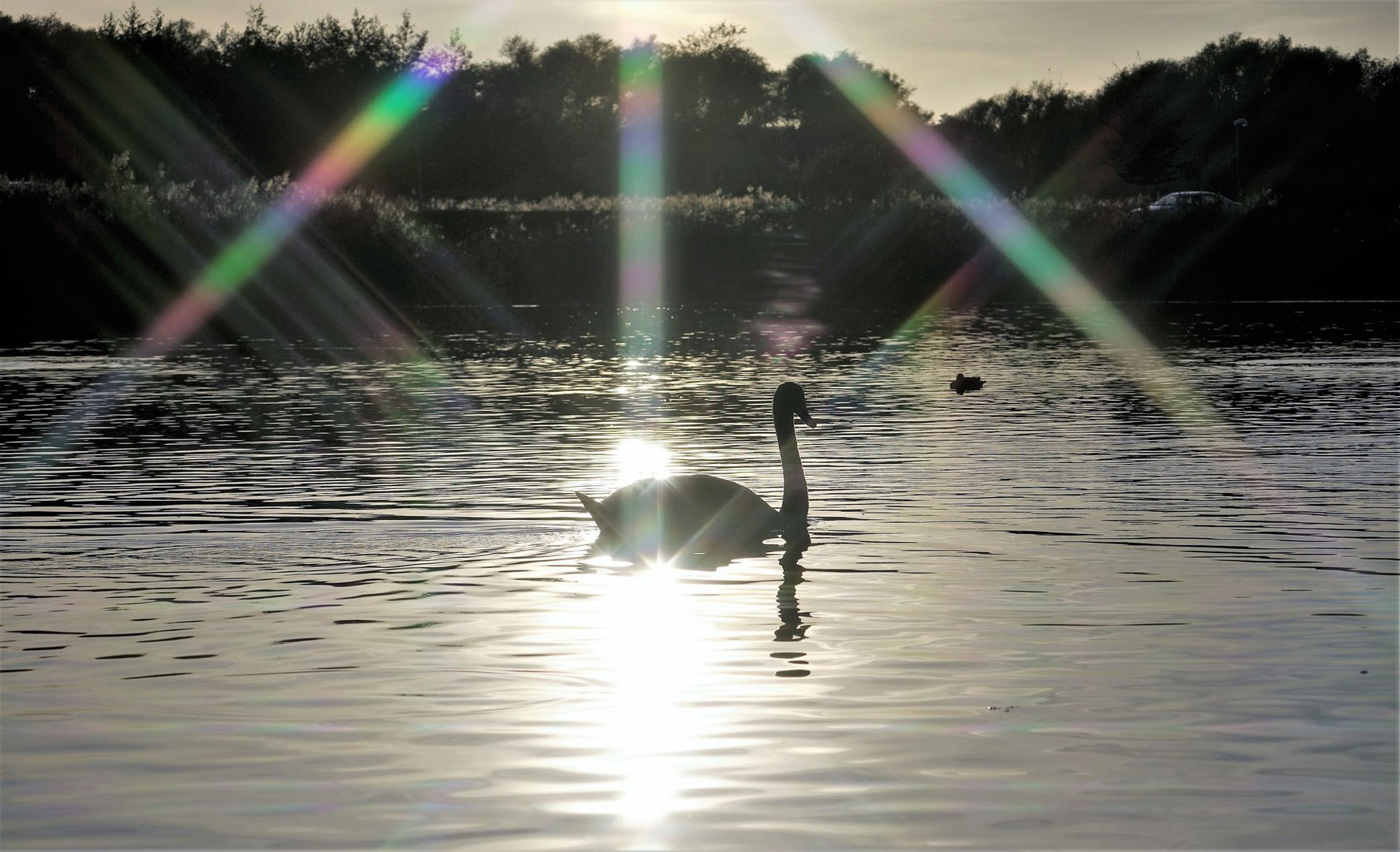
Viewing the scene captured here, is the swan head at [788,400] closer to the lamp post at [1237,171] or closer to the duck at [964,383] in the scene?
the duck at [964,383]

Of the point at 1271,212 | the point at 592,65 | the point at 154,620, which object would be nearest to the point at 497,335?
the point at 1271,212

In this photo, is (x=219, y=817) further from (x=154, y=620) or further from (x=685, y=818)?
(x=154, y=620)

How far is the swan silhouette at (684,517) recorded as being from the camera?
16.3 m

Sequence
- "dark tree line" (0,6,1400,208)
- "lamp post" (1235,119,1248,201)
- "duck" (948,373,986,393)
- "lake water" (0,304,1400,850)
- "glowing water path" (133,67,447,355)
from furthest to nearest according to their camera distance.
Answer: "lamp post" (1235,119,1248,201), "dark tree line" (0,6,1400,208), "glowing water path" (133,67,447,355), "duck" (948,373,986,393), "lake water" (0,304,1400,850)

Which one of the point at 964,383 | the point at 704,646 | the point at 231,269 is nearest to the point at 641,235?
the point at 231,269

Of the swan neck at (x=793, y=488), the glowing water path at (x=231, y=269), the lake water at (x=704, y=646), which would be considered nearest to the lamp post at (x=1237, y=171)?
the glowing water path at (x=231, y=269)

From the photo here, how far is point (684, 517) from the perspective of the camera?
1647cm

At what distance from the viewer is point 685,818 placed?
8.64 m

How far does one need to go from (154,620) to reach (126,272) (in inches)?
2309

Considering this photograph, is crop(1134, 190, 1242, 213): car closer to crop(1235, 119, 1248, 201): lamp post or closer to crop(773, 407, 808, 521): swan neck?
crop(1235, 119, 1248, 201): lamp post

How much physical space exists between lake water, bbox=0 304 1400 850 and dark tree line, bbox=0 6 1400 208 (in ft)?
205

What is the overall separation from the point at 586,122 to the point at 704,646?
12672 centimetres

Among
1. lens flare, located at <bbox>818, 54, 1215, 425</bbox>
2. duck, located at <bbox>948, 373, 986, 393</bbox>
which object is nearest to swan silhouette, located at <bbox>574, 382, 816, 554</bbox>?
lens flare, located at <bbox>818, 54, 1215, 425</bbox>

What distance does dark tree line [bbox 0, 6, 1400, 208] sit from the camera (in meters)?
102
